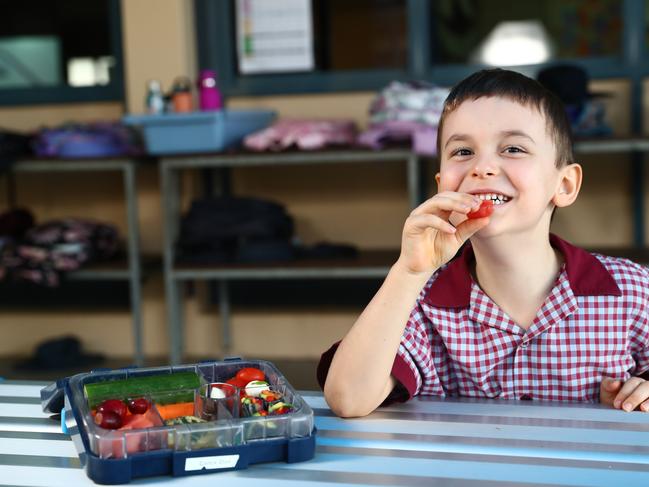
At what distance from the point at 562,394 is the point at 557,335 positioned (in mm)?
93

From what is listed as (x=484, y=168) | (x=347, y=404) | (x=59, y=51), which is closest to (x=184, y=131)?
(x=59, y=51)

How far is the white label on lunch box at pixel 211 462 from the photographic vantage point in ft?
3.22

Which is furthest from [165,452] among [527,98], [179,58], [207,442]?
[179,58]

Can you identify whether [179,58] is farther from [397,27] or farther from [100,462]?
[100,462]

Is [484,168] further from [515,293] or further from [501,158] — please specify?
[515,293]

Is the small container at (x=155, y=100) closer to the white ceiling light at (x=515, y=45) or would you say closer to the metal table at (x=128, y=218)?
the metal table at (x=128, y=218)

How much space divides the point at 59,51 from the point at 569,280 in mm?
3302

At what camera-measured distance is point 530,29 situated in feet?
12.5

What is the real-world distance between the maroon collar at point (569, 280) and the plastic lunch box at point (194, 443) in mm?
441

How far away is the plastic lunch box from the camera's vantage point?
38.1 inches

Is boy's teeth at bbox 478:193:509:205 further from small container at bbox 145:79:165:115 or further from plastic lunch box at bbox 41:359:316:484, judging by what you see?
small container at bbox 145:79:165:115

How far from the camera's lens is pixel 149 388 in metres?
1.13

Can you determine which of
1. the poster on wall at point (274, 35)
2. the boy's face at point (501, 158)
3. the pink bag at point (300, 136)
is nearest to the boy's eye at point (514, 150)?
the boy's face at point (501, 158)

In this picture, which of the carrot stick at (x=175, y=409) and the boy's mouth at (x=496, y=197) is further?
the boy's mouth at (x=496, y=197)
